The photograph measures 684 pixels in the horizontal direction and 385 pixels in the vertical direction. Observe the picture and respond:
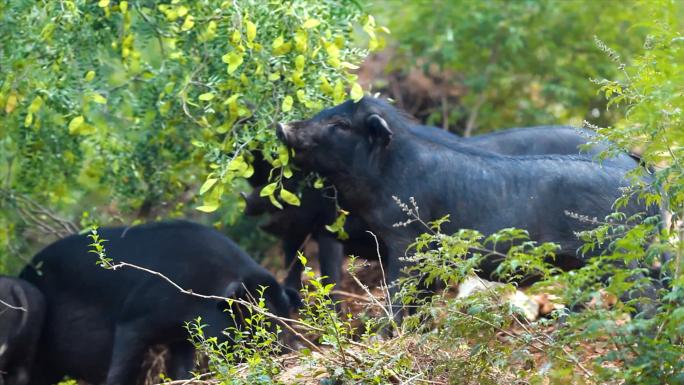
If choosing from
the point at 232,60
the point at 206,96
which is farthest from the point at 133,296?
the point at 232,60

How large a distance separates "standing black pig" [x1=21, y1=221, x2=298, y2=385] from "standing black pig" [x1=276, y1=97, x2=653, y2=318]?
2.94 ft

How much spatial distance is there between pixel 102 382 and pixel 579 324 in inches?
179

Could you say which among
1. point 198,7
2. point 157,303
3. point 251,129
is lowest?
point 157,303

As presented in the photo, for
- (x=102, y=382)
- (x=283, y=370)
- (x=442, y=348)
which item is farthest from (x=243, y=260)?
(x=442, y=348)

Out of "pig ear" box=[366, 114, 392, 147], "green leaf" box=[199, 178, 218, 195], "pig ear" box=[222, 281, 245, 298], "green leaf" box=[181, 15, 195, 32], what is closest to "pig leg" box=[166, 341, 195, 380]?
"pig ear" box=[222, 281, 245, 298]

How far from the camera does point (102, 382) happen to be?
938 cm

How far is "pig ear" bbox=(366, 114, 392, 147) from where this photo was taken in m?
8.47

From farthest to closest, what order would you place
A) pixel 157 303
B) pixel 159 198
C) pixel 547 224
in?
pixel 159 198 → pixel 157 303 → pixel 547 224

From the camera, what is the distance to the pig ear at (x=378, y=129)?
8469 millimetres

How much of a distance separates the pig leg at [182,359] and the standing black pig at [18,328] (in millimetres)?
967

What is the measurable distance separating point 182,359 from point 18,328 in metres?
1.14

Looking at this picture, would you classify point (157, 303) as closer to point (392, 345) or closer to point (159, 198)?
point (159, 198)

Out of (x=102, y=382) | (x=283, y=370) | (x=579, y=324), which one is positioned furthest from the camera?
A: (x=102, y=382)

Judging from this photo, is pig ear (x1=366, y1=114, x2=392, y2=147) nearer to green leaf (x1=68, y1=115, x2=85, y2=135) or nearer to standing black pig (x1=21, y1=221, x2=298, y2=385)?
standing black pig (x1=21, y1=221, x2=298, y2=385)
